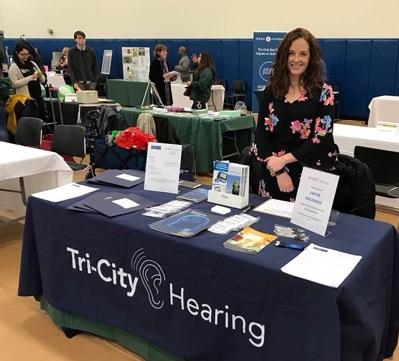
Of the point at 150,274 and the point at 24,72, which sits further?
the point at 24,72

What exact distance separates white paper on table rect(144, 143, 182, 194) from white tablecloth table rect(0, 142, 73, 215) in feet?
3.62

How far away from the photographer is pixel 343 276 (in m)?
1.35

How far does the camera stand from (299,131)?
2018mm

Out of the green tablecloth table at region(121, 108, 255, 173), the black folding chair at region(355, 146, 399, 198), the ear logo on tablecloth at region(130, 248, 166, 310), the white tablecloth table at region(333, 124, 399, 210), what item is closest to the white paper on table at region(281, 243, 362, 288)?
the ear logo on tablecloth at region(130, 248, 166, 310)

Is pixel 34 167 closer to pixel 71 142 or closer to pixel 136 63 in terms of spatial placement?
pixel 71 142

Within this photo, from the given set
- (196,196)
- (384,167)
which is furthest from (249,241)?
(384,167)

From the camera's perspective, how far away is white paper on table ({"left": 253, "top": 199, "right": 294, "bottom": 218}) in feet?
6.09

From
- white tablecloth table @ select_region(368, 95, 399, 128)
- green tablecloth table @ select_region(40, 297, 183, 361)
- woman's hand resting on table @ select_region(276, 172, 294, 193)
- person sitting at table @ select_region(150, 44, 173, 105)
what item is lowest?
green tablecloth table @ select_region(40, 297, 183, 361)

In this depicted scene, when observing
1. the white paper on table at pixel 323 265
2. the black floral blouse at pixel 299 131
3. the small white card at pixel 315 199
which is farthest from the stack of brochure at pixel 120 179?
the white paper on table at pixel 323 265

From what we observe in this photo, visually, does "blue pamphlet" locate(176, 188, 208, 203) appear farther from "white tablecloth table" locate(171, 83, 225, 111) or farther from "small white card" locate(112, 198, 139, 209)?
"white tablecloth table" locate(171, 83, 225, 111)

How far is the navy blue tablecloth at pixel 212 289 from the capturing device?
1.37 meters

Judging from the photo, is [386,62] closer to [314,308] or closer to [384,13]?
[384,13]

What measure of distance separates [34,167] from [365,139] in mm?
2316

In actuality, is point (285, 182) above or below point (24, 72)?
below
